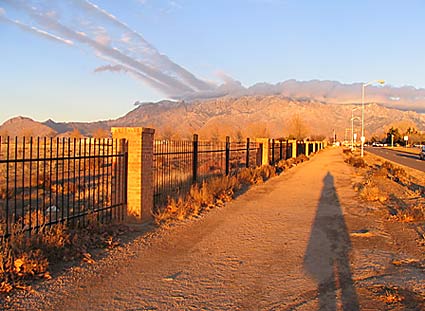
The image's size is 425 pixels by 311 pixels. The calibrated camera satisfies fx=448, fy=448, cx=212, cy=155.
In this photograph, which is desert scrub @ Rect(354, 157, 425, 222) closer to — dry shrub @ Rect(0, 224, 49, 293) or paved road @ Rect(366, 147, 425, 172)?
dry shrub @ Rect(0, 224, 49, 293)

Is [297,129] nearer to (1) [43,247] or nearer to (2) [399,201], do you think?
(2) [399,201]

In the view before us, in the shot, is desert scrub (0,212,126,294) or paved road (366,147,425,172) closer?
desert scrub (0,212,126,294)

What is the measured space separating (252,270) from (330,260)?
1531 millimetres

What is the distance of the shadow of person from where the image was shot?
5.86m

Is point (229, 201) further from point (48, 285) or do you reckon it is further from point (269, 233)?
point (48, 285)

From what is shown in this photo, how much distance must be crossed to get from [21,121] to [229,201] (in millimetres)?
125192

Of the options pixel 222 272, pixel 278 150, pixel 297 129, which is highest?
pixel 297 129

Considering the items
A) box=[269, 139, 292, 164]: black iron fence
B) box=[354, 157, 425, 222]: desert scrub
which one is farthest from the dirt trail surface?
box=[269, 139, 292, 164]: black iron fence

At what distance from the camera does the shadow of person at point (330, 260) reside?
19.2ft

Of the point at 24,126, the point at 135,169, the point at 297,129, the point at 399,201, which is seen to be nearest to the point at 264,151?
the point at 399,201

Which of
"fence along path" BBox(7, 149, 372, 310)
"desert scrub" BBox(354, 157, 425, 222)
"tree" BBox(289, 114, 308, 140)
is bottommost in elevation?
"fence along path" BBox(7, 149, 372, 310)

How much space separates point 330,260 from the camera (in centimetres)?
779

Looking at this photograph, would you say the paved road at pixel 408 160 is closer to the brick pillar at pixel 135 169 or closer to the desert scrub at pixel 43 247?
the brick pillar at pixel 135 169

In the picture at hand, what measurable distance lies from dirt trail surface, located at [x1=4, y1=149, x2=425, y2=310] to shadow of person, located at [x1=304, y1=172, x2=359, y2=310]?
2cm
